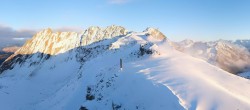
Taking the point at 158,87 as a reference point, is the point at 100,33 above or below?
above

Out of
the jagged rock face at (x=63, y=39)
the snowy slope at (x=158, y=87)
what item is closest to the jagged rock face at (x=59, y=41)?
the jagged rock face at (x=63, y=39)

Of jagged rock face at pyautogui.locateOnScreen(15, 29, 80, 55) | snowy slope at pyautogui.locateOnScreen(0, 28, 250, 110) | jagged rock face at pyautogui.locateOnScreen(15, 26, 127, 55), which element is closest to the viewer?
snowy slope at pyautogui.locateOnScreen(0, 28, 250, 110)

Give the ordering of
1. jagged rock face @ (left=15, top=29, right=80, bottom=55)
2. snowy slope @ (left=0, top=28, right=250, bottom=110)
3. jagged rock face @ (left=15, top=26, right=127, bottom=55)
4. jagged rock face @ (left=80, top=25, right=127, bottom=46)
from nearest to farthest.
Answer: snowy slope @ (left=0, top=28, right=250, bottom=110)
jagged rock face @ (left=80, top=25, right=127, bottom=46)
jagged rock face @ (left=15, top=26, right=127, bottom=55)
jagged rock face @ (left=15, top=29, right=80, bottom=55)

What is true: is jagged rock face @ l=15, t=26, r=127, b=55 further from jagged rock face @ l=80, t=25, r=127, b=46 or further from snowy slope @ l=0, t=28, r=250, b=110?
snowy slope @ l=0, t=28, r=250, b=110

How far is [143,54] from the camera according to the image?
55531mm

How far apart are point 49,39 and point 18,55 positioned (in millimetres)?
17059

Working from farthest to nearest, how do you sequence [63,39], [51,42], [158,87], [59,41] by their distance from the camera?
[51,42] < [63,39] < [59,41] < [158,87]

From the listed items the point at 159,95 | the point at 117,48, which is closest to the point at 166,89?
the point at 159,95

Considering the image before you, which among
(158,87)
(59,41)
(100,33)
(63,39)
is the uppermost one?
(100,33)

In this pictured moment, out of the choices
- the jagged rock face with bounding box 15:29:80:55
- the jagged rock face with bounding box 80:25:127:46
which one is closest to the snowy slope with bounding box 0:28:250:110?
the jagged rock face with bounding box 80:25:127:46

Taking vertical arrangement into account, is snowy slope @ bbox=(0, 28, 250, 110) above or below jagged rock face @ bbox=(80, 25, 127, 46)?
below

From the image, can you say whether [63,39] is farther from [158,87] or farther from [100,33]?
[158,87]

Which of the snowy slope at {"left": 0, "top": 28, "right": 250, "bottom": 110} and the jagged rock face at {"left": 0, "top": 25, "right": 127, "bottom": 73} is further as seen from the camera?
the jagged rock face at {"left": 0, "top": 25, "right": 127, "bottom": 73}

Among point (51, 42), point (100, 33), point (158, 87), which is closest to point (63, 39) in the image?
point (51, 42)
